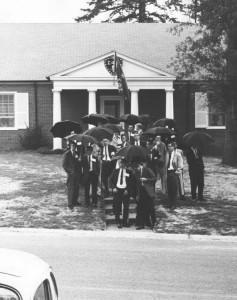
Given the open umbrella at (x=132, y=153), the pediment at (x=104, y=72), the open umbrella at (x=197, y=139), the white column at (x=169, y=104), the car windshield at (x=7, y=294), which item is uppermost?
the pediment at (x=104, y=72)

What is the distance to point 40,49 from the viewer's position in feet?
106

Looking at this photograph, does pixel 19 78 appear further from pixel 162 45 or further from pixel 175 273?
pixel 175 273

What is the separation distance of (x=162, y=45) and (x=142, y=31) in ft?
6.89

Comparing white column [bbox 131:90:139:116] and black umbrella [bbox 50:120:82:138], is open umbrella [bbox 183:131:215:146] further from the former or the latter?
white column [bbox 131:90:139:116]

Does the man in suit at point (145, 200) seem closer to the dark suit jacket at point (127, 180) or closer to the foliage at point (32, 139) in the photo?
the dark suit jacket at point (127, 180)

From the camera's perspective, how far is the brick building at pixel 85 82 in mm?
28125

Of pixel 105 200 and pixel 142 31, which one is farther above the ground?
pixel 142 31

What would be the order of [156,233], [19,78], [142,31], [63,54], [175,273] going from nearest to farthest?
Answer: [175,273]
[156,233]
[19,78]
[63,54]
[142,31]

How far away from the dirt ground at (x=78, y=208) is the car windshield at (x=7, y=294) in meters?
9.01

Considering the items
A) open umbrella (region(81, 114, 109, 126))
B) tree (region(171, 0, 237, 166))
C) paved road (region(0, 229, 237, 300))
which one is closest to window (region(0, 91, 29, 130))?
tree (region(171, 0, 237, 166))

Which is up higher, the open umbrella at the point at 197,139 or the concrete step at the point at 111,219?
the open umbrella at the point at 197,139

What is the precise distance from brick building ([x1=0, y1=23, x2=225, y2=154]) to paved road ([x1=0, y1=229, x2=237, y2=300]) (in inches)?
616

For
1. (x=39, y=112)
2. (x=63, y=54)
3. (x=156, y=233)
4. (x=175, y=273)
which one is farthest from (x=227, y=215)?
(x=63, y=54)

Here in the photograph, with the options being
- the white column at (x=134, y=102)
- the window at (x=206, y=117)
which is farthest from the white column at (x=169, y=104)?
the window at (x=206, y=117)
